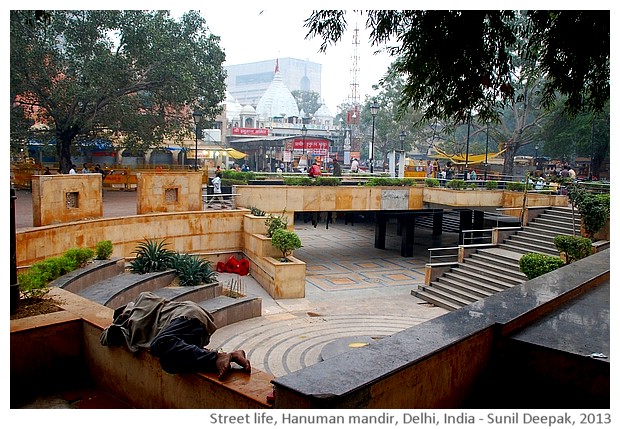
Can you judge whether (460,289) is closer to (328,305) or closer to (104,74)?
(328,305)

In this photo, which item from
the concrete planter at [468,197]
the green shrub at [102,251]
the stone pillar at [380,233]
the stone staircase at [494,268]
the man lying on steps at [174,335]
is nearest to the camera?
the man lying on steps at [174,335]

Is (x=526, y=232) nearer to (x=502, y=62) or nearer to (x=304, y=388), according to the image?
(x=502, y=62)

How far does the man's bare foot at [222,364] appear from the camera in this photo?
3.96m

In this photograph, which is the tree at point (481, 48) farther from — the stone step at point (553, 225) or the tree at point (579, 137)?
the tree at point (579, 137)

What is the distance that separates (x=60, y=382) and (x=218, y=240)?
490 inches

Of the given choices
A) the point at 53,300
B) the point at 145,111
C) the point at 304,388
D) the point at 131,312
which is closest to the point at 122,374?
the point at 131,312

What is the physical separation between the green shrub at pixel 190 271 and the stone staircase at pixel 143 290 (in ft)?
Answer: 0.90

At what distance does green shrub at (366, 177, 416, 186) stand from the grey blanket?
686 inches

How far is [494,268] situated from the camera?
1650 centimetres

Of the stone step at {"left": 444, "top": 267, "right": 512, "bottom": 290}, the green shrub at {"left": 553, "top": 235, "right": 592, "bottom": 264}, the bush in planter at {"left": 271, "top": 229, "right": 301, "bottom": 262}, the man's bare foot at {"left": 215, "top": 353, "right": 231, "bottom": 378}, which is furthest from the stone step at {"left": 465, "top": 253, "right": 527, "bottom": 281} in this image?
the man's bare foot at {"left": 215, "top": 353, "right": 231, "bottom": 378}

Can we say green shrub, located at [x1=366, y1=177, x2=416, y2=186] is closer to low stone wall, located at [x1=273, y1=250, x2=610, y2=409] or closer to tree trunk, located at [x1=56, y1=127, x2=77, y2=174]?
tree trunk, located at [x1=56, y1=127, x2=77, y2=174]

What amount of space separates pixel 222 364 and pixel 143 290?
7.94 metres

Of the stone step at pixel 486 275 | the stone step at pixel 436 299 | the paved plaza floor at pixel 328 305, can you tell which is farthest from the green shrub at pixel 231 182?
the stone step at pixel 486 275

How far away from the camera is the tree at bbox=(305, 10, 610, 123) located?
20.0 ft
